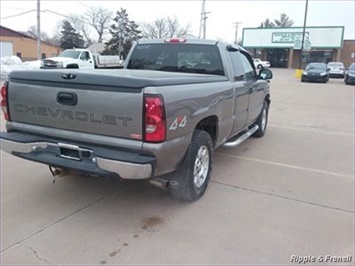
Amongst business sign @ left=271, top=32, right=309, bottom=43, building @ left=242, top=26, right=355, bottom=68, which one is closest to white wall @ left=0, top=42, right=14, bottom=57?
building @ left=242, top=26, right=355, bottom=68

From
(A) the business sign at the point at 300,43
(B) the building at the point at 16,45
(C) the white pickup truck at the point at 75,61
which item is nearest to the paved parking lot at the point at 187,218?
(C) the white pickup truck at the point at 75,61

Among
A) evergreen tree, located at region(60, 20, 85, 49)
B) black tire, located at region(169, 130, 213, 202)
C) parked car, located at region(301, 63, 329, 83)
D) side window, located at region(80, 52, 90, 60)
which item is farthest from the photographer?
evergreen tree, located at region(60, 20, 85, 49)

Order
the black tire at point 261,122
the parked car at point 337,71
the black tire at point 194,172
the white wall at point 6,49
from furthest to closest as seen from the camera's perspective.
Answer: the white wall at point 6,49, the parked car at point 337,71, the black tire at point 261,122, the black tire at point 194,172

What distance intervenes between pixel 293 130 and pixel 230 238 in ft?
19.2

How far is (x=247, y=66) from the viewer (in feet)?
19.5

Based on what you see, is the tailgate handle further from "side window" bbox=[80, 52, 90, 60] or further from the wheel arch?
"side window" bbox=[80, 52, 90, 60]

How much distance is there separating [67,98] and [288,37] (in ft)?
178

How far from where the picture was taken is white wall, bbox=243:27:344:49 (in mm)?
50375

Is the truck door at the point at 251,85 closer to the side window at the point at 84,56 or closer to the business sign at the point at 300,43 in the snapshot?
the side window at the point at 84,56

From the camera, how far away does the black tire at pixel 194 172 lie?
372 centimetres

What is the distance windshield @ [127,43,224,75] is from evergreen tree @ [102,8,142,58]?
179 ft

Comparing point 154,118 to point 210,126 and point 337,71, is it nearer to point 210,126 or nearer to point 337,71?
point 210,126

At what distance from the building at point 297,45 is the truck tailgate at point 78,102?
174 ft

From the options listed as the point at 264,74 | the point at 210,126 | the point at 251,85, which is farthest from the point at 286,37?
the point at 210,126
